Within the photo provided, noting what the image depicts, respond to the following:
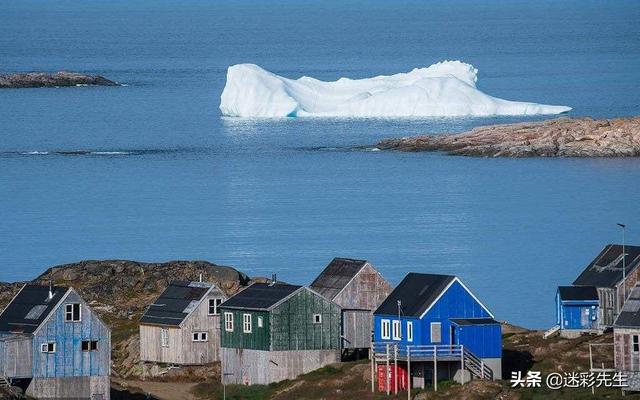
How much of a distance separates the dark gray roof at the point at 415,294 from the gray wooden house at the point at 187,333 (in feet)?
16.4

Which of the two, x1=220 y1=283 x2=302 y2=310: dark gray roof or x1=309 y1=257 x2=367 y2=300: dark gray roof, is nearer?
x1=220 y1=283 x2=302 y2=310: dark gray roof

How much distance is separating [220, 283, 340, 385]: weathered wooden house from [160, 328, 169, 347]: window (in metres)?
2.14

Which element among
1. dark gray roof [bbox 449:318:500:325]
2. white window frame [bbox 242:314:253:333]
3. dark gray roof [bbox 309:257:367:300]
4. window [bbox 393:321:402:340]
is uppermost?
dark gray roof [bbox 309:257:367:300]

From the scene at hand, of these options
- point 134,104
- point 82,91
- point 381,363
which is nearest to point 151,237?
point 381,363

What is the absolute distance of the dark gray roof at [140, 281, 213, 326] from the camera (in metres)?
53.6

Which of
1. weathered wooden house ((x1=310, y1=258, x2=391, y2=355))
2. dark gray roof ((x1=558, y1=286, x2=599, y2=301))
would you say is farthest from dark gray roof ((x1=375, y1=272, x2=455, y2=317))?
dark gray roof ((x1=558, y1=286, x2=599, y2=301))

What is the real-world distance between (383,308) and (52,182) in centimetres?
6380

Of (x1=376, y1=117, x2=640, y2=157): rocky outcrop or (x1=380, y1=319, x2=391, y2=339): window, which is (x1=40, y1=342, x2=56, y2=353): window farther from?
(x1=376, y1=117, x2=640, y2=157): rocky outcrop

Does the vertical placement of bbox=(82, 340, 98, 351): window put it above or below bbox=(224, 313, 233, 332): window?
below

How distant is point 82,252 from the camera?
85125 mm

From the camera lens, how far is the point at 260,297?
5200 centimetres

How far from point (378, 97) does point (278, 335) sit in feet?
296

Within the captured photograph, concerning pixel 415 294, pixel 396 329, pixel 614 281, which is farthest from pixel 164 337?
pixel 614 281

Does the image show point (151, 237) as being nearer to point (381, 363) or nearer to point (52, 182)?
point (52, 182)
